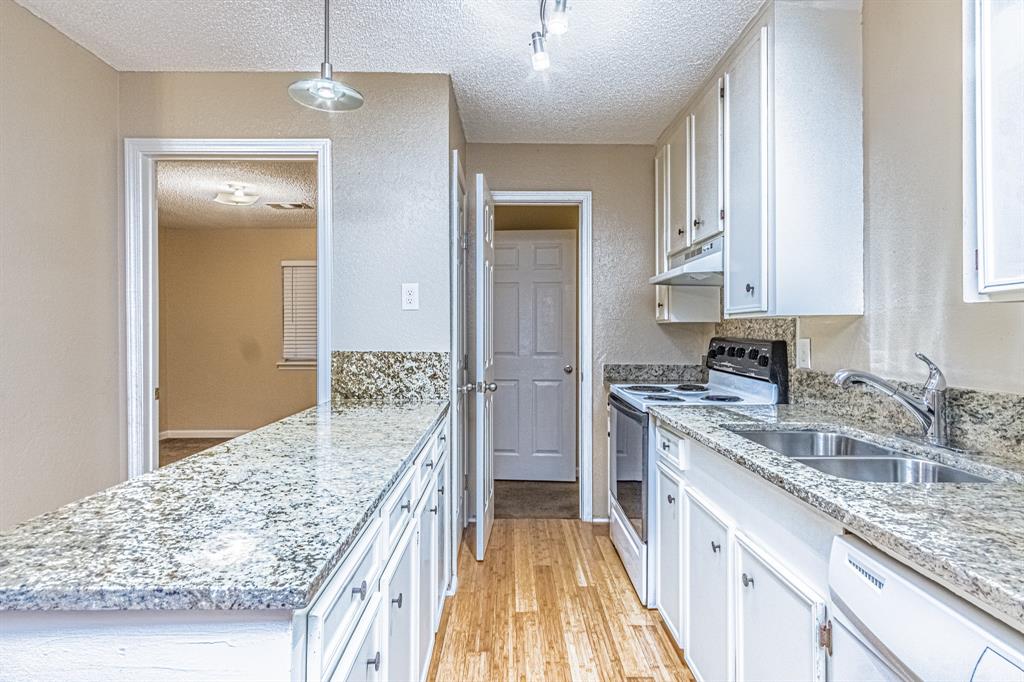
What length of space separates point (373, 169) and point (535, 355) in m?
2.27

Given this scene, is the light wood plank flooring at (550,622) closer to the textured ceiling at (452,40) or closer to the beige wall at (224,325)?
the textured ceiling at (452,40)

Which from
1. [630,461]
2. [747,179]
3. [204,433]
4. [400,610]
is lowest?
[204,433]

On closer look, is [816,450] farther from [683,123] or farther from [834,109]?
[683,123]

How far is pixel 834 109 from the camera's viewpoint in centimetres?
187

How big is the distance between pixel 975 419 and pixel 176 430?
6.61 metres

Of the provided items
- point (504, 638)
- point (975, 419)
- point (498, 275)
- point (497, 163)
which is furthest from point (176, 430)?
point (975, 419)

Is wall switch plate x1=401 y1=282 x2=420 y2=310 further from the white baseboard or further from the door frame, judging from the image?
the white baseboard

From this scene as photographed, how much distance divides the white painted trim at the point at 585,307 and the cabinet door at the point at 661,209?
14.9 inches

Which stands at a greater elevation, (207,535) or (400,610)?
(207,535)

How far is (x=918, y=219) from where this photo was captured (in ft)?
5.34

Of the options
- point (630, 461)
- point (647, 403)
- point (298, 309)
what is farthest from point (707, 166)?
point (298, 309)

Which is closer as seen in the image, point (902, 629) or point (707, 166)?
point (902, 629)

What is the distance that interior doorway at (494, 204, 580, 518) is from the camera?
438 cm

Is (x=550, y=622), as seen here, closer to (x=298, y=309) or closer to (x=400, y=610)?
(x=400, y=610)
